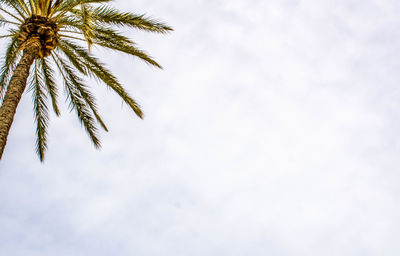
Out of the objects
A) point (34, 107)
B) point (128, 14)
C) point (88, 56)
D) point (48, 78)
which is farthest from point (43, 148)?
point (128, 14)

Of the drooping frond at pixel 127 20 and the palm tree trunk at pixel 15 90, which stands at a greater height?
the drooping frond at pixel 127 20

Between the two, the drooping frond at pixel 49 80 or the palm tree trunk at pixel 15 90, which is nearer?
the palm tree trunk at pixel 15 90

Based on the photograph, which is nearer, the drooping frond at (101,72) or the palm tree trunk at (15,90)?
the palm tree trunk at (15,90)

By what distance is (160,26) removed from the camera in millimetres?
10211

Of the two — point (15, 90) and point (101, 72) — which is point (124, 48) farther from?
point (15, 90)

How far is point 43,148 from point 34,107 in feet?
3.76

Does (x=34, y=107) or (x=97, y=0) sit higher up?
(x=97, y=0)

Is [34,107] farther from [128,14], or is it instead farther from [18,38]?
[128,14]

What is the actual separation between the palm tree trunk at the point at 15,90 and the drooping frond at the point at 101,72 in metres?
1.20

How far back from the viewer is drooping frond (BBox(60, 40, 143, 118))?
9938 millimetres

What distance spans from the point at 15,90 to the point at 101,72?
2.24m

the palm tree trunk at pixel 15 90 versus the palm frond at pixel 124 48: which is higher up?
the palm frond at pixel 124 48

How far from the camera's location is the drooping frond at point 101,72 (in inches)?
391

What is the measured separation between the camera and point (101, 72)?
9.93 m
